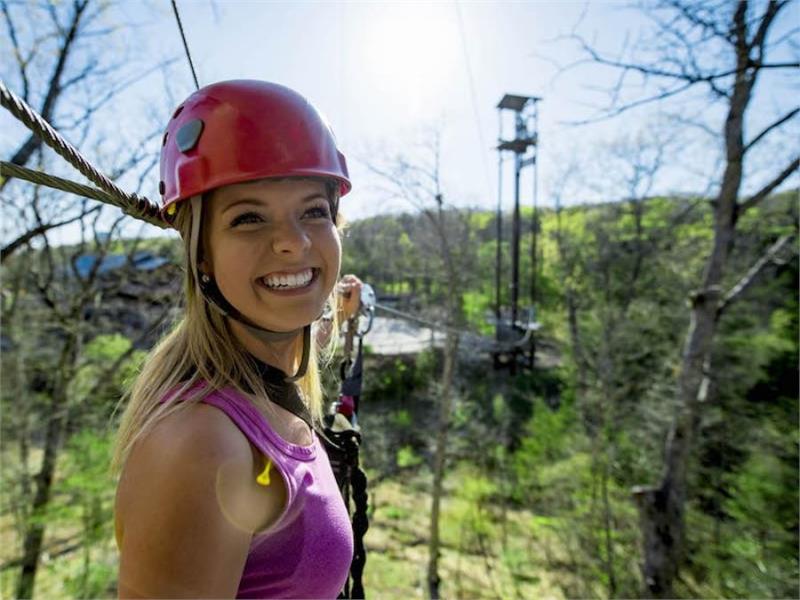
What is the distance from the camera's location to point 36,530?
834 cm

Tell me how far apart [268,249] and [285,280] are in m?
0.08

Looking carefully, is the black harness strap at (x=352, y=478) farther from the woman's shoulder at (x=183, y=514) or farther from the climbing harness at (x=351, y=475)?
the woman's shoulder at (x=183, y=514)

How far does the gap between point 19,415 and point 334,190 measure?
12528mm

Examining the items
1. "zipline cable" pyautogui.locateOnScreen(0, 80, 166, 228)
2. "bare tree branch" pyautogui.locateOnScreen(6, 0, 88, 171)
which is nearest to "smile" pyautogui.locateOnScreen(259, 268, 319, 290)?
"zipline cable" pyautogui.locateOnScreen(0, 80, 166, 228)

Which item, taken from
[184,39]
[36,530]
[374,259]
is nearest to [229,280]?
[184,39]

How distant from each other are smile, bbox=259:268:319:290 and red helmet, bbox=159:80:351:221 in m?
0.21

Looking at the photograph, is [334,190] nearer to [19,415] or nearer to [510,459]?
[19,415]

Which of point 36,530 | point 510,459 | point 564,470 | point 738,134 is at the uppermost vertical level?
point 738,134

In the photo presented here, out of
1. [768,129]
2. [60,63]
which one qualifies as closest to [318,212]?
[768,129]

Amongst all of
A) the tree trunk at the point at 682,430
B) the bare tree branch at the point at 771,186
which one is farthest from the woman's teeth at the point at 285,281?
the tree trunk at the point at 682,430

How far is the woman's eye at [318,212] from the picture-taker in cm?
106

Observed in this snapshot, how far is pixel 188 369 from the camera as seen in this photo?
91 cm

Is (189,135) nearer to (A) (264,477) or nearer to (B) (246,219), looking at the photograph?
(B) (246,219)

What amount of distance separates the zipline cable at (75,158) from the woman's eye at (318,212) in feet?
1.48
